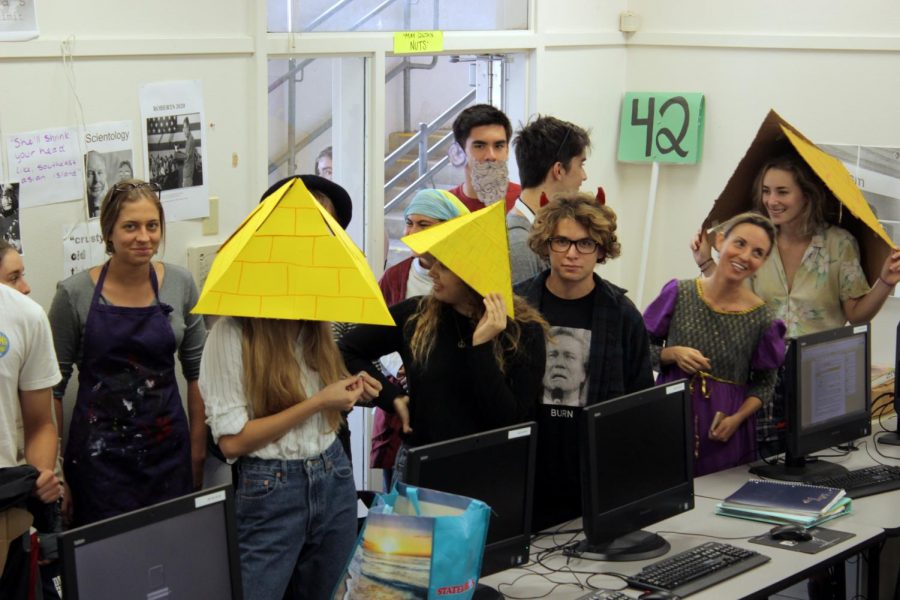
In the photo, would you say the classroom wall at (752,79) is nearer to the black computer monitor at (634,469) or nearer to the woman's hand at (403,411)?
the black computer monitor at (634,469)

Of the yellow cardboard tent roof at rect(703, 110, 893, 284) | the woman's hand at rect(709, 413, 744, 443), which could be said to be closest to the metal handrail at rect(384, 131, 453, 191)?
the yellow cardboard tent roof at rect(703, 110, 893, 284)

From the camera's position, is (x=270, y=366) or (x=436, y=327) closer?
(x=270, y=366)

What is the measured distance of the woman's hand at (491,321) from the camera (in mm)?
2973

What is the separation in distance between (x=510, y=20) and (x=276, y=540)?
10.7ft

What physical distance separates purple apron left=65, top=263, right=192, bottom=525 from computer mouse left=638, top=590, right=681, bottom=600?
1425mm

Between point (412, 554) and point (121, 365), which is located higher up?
point (121, 365)

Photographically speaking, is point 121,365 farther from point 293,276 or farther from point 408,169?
point 408,169

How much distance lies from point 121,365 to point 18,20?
3.18 feet

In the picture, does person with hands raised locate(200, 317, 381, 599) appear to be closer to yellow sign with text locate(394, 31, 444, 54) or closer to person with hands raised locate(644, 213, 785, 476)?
person with hands raised locate(644, 213, 785, 476)

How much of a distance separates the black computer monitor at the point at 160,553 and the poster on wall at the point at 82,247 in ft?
4.90

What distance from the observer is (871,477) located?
3.74 m

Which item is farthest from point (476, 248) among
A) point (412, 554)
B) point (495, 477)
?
point (412, 554)

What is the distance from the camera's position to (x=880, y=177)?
523 cm

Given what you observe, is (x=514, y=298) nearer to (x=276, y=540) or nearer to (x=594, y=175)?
(x=276, y=540)
